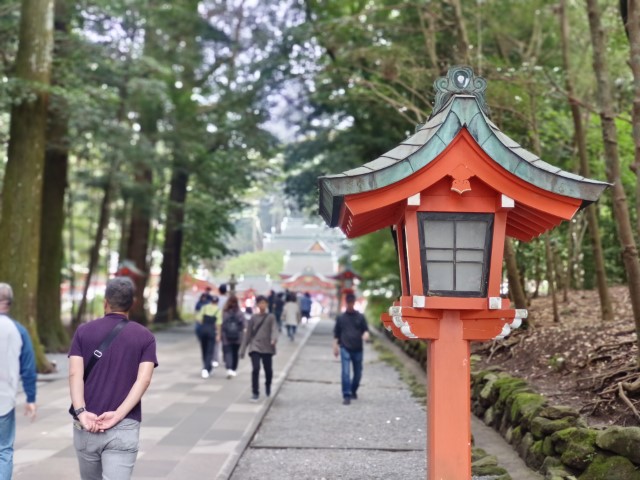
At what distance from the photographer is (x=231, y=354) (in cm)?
1580

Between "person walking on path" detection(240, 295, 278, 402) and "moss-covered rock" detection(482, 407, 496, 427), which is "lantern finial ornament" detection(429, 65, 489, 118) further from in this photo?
"person walking on path" detection(240, 295, 278, 402)

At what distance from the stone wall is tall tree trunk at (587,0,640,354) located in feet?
5.08

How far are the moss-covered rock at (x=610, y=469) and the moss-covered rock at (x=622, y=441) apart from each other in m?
0.06

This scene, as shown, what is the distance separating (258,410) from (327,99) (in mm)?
11658

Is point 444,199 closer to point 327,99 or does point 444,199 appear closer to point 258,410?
point 258,410

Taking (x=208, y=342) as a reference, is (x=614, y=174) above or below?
above

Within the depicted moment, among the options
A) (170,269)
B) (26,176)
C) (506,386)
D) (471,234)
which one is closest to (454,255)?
(471,234)

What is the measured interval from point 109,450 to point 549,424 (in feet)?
16.0

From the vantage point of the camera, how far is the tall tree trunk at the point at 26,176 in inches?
585

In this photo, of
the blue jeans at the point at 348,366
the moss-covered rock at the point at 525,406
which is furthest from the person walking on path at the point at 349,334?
the moss-covered rock at the point at 525,406

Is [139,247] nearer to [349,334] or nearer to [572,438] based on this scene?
[349,334]

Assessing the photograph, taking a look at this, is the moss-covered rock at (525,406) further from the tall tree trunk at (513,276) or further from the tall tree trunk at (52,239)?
the tall tree trunk at (52,239)

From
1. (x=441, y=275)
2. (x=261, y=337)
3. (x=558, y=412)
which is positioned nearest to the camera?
(x=441, y=275)

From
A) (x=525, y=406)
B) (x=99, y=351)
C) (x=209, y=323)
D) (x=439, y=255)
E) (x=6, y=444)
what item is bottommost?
(x=525, y=406)
